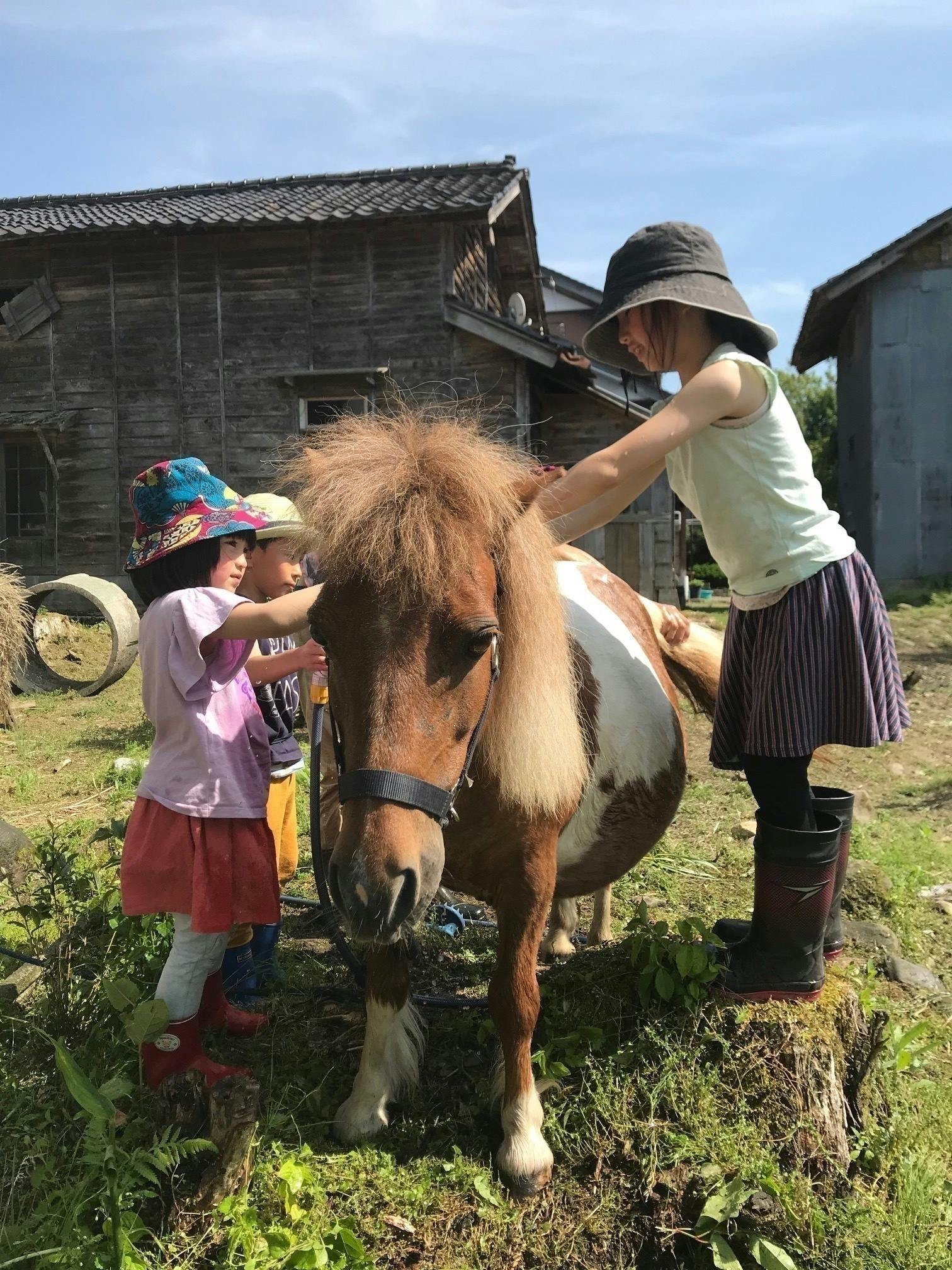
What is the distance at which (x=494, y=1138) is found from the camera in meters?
2.11

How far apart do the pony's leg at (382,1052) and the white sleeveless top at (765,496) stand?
4.52 ft

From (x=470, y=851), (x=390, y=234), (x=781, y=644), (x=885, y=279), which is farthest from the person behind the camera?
(x=885, y=279)

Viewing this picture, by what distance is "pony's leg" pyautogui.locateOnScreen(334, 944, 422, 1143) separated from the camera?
2145mm

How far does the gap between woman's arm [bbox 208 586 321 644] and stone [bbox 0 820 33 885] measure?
2.34 metres

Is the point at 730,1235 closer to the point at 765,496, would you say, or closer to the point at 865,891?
the point at 765,496

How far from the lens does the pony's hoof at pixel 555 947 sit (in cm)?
304

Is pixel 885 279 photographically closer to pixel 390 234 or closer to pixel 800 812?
pixel 390 234

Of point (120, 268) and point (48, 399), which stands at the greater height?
Result: point (120, 268)

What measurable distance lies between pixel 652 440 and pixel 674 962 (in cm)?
141

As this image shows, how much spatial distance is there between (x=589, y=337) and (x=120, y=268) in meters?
13.8

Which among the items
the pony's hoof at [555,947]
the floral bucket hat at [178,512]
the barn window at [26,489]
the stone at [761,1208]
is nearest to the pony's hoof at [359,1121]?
the stone at [761,1208]

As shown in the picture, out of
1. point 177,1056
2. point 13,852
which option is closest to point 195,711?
point 177,1056

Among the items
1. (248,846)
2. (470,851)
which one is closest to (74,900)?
(248,846)

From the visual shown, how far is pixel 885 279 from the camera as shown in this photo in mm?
14867
